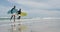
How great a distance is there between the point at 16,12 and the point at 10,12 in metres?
0.67

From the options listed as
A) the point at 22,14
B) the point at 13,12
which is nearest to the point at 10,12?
the point at 13,12

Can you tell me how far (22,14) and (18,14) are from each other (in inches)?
19.8

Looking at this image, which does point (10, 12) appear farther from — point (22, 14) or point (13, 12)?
point (22, 14)

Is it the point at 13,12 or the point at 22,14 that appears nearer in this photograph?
the point at 13,12

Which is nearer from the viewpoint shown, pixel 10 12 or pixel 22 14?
pixel 10 12

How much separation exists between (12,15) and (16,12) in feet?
1.67

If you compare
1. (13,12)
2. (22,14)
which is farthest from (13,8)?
(22,14)

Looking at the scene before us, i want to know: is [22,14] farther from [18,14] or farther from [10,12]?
[10,12]

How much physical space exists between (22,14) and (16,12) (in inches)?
43.9

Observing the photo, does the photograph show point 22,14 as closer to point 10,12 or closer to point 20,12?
point 20,12

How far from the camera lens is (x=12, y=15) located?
61.8 ft

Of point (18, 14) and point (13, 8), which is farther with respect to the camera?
point (18, 14)

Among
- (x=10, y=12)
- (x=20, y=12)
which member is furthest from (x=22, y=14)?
(x=10, y=12)

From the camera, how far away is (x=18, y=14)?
19.5m
